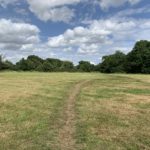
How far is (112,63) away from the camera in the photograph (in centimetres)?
12556

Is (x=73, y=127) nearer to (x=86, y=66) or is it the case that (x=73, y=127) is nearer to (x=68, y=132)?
(x=68, y=132)

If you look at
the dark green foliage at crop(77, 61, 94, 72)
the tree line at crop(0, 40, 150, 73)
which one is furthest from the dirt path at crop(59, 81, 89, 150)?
the dark green foliage at crop(77, 61, 94, 72)

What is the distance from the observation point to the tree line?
4050 inches

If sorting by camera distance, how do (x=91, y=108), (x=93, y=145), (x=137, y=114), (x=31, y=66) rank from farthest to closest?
(x=31, y=66) → (x=91, y=108) → (x=137, y=114) → (x=93, y=145)

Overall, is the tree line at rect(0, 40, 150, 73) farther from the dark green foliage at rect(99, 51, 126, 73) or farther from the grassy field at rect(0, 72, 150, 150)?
the grassy field at rect(0, 72, 150, 150)

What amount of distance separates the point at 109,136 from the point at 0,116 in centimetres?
522

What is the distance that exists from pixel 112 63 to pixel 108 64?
1.90 meters

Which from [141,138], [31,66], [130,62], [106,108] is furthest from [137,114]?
[31,66]

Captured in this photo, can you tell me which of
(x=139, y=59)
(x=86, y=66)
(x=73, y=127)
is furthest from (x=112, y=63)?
(x=73, y=127)

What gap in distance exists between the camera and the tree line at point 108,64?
103 meters

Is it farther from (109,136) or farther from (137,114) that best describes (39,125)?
(137,114)

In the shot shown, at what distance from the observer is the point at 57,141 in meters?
9.41

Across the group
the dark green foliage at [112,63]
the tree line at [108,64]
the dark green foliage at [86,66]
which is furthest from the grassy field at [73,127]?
the dark green foliage at [86,66]

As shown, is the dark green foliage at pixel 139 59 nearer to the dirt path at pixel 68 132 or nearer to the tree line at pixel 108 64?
the tree line at pixel 108 64
